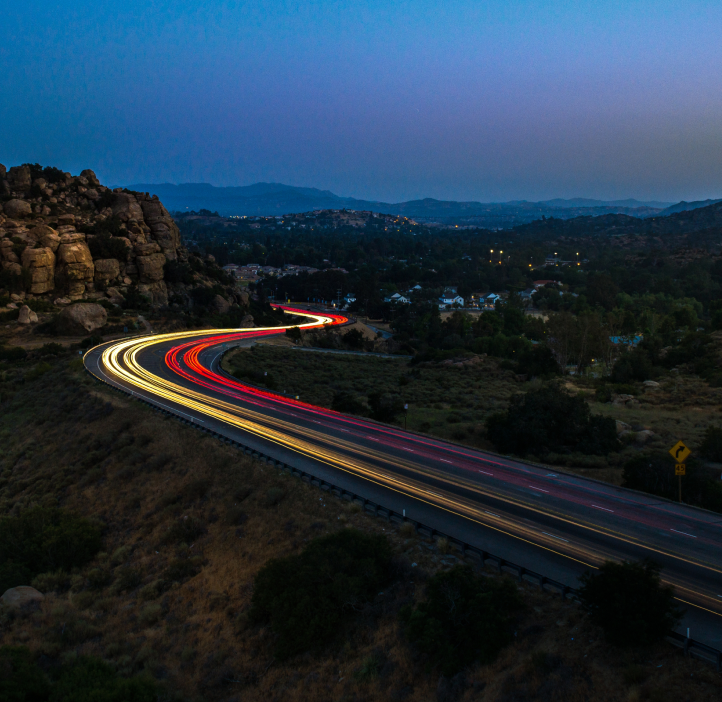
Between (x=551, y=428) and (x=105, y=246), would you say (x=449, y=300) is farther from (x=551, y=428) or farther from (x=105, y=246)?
(x=551, y=428)

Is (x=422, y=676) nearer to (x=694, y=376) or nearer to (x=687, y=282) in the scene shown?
(x=694, y=376)

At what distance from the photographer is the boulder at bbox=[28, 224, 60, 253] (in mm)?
68938

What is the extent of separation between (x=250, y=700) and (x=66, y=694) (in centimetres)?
401

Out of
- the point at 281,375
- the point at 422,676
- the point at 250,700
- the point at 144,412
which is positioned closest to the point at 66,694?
the point at 250,700

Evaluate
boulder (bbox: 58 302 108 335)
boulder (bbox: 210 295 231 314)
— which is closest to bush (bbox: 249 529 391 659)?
boulder (bbox: 58 302 108 335)

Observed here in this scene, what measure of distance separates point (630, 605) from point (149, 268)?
74.7 metres

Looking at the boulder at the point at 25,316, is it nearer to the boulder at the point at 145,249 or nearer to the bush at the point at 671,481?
the boulder at the point at 145,249

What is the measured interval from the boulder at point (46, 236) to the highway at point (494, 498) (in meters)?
40.9

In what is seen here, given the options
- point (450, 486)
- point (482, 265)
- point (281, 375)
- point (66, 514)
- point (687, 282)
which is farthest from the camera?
point (482, 265)

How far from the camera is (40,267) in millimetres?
66688

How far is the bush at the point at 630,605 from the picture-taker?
11.2 m

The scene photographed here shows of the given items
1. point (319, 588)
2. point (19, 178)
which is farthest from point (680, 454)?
point (19, 178)

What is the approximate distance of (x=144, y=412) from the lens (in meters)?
33.9

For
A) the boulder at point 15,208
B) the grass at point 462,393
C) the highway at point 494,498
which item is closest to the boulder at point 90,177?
the boulder at point 15,208
